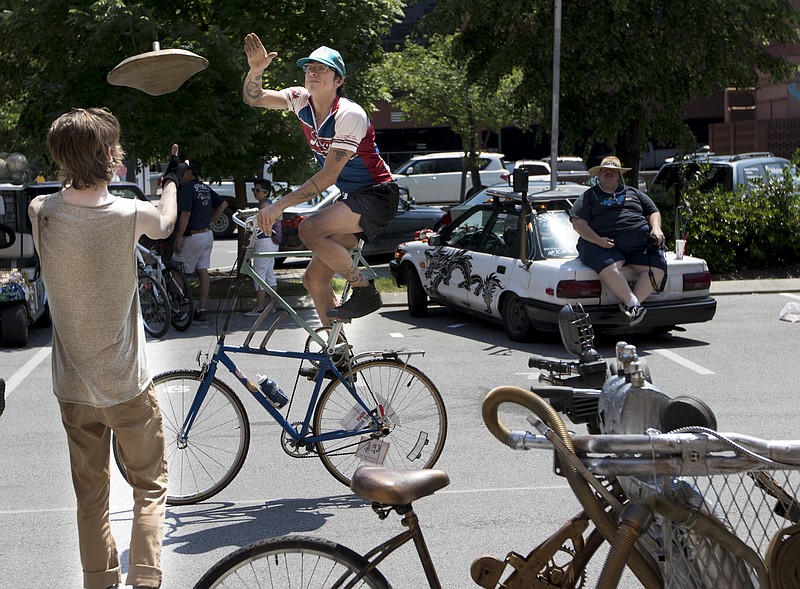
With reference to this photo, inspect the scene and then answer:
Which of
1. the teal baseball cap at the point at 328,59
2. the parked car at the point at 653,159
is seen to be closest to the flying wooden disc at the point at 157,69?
the teal baseball cap at the point at 328,59

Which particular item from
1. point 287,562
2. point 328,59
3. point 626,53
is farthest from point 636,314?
point 626,53

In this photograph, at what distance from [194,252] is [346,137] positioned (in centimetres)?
853

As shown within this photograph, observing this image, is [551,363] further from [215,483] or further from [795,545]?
[215,483]

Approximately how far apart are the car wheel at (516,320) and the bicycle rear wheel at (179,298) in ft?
12.4

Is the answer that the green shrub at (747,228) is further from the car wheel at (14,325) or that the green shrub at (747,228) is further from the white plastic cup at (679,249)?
the car wheel at (14,325)

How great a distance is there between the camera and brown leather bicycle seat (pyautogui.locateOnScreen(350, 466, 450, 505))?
10.1ft

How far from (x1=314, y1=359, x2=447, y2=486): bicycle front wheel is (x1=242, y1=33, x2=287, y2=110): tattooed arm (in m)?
1.54

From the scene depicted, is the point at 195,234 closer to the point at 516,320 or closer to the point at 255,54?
the point at 516,320

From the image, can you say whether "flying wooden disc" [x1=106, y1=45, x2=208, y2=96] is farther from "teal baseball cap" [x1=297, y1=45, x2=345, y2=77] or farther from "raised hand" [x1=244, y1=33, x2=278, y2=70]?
"teal baseball cap" [x1=297, y1=45, x2=345, y2=77]

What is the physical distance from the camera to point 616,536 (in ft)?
9.53

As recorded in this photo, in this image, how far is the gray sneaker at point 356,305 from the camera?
632cm

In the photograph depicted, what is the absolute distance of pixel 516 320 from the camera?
1196cm

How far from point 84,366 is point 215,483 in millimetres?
2279

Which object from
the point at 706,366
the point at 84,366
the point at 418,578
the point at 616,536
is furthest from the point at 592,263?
the point at 616,536
